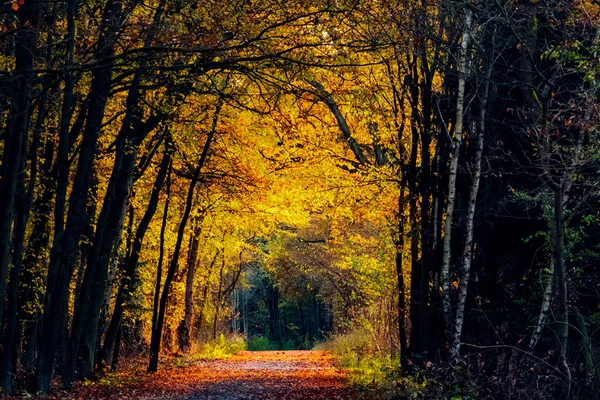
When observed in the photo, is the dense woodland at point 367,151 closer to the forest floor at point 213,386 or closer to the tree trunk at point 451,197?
the tree trunk at point 451,197

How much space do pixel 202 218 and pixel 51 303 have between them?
45.2ft

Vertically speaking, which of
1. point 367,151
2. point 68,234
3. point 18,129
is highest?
point 367,151

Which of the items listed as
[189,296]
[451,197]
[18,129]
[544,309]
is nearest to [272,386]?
[451,197]

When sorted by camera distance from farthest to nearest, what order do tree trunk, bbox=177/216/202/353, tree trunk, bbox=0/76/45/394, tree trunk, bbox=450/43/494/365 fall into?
tree trunk, bbox=177/216/202/353
tree trunk, bbox=0/76/45/394
tree trunk, bbox=450/43/494/365

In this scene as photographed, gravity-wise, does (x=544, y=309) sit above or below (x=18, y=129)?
below

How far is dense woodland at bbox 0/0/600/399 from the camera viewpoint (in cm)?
1045

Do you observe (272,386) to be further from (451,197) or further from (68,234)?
(451,197)

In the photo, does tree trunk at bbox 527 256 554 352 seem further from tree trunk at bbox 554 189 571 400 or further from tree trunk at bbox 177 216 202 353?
tree trunk at bbox 177 216 202 353

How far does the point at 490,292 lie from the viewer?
14305 millimetres

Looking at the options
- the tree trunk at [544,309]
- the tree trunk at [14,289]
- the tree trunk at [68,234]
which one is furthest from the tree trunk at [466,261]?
the tree trunk at [14,289]

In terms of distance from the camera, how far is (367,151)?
1833 cm

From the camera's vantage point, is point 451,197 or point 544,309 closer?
point 544,309

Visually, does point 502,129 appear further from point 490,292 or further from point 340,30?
point 340,30

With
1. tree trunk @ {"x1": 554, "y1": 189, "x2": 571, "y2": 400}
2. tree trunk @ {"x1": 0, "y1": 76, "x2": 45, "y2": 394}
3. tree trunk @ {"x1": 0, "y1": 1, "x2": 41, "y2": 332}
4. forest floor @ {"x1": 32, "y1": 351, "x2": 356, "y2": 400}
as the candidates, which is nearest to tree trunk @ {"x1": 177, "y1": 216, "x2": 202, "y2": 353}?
forest floor @ {"x1": 32, "y1": 351, "x2": 356, "y2": 400}
